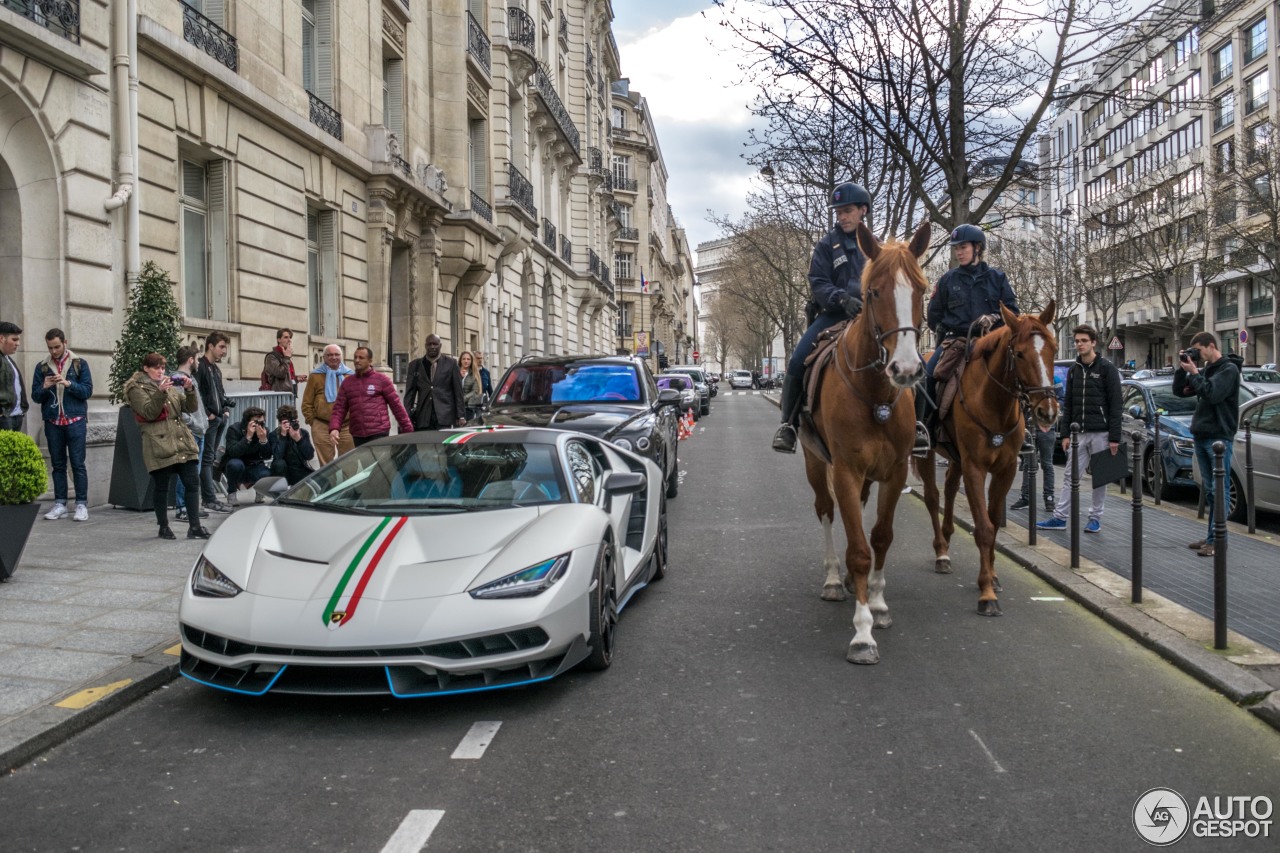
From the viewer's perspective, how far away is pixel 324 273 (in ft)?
68.6

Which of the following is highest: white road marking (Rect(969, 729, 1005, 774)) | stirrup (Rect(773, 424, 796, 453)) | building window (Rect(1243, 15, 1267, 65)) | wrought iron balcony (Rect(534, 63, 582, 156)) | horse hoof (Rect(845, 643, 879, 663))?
building window (Rect(1243, 15, 1267, 65))

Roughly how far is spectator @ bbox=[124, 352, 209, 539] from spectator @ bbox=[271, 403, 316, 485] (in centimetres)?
206

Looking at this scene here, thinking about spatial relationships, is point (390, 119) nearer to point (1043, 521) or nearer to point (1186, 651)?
point (1043, 521)

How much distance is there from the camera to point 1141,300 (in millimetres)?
69125

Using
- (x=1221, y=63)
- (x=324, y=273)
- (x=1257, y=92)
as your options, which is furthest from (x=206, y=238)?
(x=1221, y=63)

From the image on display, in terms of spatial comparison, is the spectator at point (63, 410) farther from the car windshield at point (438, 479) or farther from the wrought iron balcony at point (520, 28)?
the wrought iron balcony at point (520, 28)

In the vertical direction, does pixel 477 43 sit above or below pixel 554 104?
below

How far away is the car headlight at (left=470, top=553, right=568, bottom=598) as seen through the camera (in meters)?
4.96

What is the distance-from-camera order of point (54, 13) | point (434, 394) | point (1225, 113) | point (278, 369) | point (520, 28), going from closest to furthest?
point (54, 13)
point (434, 394)
point (278, 369)
point (520, 28)
point (1225, 113)

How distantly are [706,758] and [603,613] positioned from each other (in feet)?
4.65

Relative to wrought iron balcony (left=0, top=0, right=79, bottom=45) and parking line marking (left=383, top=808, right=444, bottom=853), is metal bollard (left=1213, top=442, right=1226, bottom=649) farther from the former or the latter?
wrought iron balcony (left=0, top=0, right=79, bottom=45)

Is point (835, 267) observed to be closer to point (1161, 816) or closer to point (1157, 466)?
point (1161, 816)

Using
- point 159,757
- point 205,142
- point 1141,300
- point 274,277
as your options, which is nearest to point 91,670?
point 159,757

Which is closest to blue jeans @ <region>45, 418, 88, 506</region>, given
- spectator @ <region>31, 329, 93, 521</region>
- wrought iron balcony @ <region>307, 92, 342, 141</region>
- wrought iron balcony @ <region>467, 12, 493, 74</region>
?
spectator @ <region>31, 329, 93, 521</region>
